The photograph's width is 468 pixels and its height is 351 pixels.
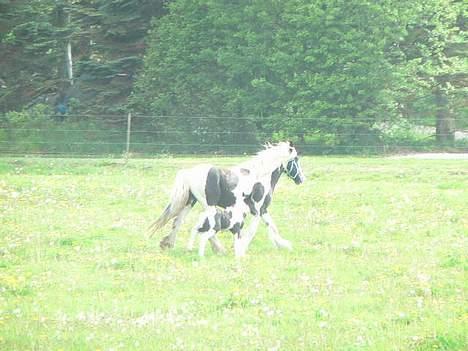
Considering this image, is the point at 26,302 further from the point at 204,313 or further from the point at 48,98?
the point at 48,98

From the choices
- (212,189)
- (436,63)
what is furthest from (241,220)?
(436,63)

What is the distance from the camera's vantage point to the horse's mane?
14.1 meters

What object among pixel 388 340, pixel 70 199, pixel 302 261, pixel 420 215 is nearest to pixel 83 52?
pixel 70 199

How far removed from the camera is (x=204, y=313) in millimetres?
9469

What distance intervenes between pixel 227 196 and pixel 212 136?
71.7 feet

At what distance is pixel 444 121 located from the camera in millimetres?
36438

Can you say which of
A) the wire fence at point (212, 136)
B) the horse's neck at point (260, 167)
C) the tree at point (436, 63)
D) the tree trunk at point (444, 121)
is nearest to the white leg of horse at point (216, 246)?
the horse's neck at point (260, 167)

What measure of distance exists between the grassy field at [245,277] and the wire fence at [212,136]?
493 inches

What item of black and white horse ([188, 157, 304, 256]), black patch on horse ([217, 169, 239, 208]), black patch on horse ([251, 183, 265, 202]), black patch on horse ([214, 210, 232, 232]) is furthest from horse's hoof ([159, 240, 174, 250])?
black patch on horse ([251, 183, 265, 202])

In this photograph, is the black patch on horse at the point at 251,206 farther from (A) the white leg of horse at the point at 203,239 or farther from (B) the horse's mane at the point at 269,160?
(A) the white leg of horse at the point at 203,239

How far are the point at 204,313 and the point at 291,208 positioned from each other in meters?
9.07

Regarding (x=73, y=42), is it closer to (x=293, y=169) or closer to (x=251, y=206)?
(x=293, y=169)

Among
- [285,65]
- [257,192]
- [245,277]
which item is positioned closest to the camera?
[245,277]

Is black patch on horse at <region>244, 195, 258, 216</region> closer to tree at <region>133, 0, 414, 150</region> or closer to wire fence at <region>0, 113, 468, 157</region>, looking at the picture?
wire fence at <region>0, 113, 468, 157</region>
